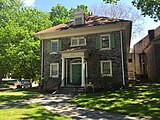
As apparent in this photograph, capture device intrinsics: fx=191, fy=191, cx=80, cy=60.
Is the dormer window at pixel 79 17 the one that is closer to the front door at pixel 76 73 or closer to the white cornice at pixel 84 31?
the white cornice at pixel 84 31

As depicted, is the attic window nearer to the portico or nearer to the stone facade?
the stone facade

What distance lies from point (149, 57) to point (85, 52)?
16409 mm

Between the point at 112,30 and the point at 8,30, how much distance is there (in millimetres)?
16166

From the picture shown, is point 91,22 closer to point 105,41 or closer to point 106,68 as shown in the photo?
point 105,41

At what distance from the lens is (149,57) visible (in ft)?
101

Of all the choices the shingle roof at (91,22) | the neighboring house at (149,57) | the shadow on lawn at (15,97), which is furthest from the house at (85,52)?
the neighboring house at (149,57)

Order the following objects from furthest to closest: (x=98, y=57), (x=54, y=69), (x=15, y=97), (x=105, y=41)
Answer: (x=54, y=69) → (x=105, y=41) → (x=98, y=57) → (x=15, y=97)

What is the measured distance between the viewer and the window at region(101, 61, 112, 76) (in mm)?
18445

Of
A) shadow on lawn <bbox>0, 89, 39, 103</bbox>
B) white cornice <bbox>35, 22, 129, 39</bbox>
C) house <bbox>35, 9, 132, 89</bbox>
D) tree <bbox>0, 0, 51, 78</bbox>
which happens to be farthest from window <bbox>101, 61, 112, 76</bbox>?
tree <bbox>0, 0, 51, 78</bbox>

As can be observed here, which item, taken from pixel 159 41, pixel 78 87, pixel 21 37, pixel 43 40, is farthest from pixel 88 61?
pixel 21 37

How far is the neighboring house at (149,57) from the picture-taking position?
84.2ft

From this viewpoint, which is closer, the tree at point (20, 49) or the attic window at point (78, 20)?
the attic window at point (78, 20)

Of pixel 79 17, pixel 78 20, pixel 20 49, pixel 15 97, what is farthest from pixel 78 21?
pixel 15 97

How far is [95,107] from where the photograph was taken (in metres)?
10.2
